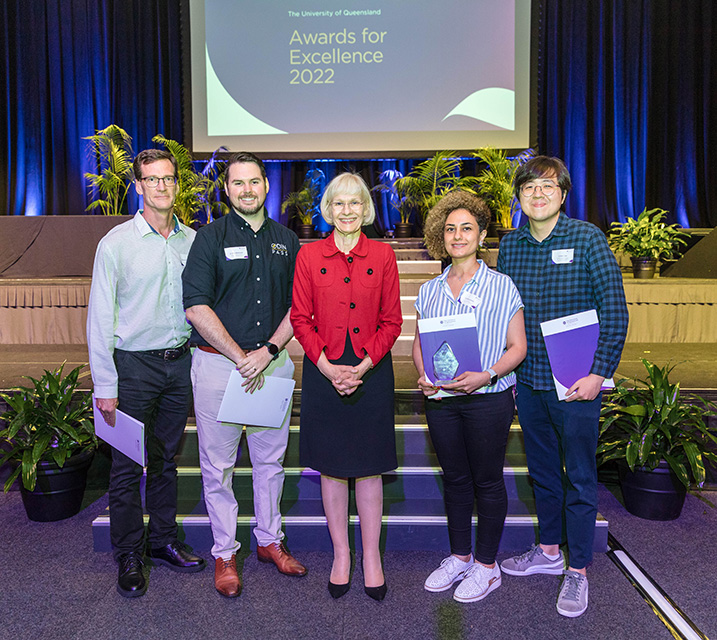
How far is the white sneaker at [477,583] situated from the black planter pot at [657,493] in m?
1.08

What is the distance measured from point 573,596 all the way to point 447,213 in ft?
4.94

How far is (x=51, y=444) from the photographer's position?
2945 mm

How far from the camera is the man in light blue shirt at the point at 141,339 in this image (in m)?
2.18

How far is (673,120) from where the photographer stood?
7789mm

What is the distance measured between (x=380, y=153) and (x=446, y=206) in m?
5.32

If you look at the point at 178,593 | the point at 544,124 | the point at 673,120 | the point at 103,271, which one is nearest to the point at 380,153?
the point at 544,124

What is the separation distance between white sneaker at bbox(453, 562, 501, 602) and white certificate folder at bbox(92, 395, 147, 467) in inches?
51.4

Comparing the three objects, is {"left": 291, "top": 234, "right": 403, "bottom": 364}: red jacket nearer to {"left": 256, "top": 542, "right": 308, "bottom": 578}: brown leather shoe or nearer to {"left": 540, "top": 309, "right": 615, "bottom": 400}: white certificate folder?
{"left": 540, "top": 309, "right": 615, "bottom": 400}: white certificate folder

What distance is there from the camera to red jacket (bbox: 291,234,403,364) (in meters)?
2.04

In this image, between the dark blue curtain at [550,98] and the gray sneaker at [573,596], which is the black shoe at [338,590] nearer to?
the gray sneaker at [573,596]

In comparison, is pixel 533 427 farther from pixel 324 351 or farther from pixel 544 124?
pixel 544 124

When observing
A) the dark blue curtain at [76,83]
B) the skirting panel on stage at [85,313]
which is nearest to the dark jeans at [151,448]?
the skirting panel on stage at [85,313]

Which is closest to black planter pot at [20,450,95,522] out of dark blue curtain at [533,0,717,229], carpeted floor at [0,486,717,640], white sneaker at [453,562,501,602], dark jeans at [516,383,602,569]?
carpeted floor at [0,486,717,640]

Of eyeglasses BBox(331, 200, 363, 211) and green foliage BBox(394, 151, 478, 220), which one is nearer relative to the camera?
eyeglasses BBox(331, 200, 363, 211)
